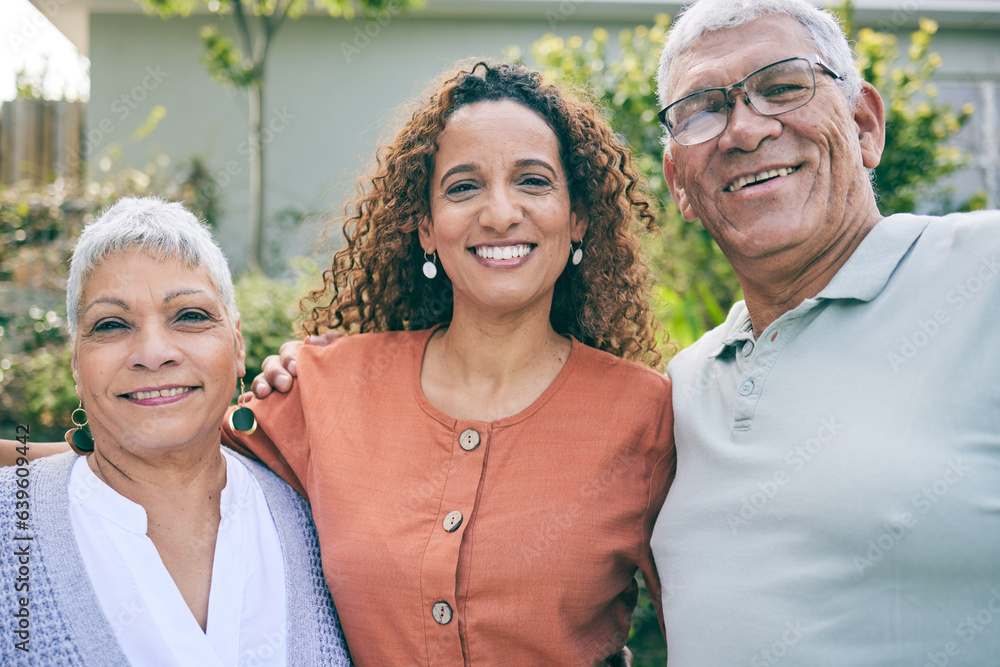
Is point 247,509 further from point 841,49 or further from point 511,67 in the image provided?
point 841,49

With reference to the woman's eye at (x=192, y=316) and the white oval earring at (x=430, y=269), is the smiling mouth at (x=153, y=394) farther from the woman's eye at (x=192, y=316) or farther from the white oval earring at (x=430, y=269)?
the white oval earring at (x=430, y=269)

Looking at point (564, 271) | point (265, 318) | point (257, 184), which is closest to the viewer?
point (564, 271)

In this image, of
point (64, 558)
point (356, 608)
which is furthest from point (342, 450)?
point (64, 558)

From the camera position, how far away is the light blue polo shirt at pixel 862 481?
5.18ft

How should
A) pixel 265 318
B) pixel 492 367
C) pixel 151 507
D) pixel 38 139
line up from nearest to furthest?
pixel 151 507
pixel 492 367
pixel 265 318
pixel 38 139

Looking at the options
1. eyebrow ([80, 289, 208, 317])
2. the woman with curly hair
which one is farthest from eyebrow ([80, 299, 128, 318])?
the woman with curly hair

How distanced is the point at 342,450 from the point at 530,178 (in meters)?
1.02

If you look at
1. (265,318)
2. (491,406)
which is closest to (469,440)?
(491,406)

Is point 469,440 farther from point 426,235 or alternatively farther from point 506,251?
point 426,235

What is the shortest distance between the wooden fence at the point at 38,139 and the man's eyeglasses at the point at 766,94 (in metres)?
8.80

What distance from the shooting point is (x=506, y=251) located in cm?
228

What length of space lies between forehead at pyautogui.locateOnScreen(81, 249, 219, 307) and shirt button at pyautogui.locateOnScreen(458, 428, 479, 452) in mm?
879

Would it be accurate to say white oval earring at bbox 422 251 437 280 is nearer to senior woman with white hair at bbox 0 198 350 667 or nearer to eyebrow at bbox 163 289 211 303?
senior woman with white hair at bbox 0 198 350 667

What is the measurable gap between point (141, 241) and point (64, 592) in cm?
91
